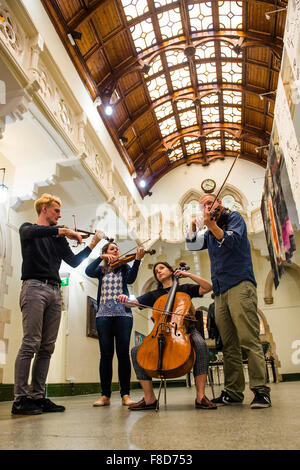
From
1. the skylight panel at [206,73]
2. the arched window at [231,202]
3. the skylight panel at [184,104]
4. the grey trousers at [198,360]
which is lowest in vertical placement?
the grey trousers at [198,360]

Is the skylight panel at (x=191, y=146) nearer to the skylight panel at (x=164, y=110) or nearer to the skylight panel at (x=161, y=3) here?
the skylight panel at (x=164, y=110)

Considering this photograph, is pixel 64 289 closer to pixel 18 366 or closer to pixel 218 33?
pixel 18 366

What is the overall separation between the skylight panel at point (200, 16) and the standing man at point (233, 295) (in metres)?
7.98

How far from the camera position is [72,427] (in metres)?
1.71

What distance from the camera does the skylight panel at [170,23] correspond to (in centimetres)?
863

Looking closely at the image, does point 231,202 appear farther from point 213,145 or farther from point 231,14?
point 231,14

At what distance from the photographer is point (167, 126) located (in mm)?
12422

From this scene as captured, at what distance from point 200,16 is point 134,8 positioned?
186 centimetres

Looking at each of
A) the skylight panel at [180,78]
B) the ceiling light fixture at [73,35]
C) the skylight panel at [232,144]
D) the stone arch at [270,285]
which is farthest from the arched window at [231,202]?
the ceiling light fixture at [73,35]

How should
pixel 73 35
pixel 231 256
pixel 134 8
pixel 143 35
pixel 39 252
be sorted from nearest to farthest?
pixel 231 256, pixel 39 252, pixel 73 35, pixel 134 8, pixel 143 35

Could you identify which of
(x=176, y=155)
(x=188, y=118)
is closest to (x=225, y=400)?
(x=188, y=118)

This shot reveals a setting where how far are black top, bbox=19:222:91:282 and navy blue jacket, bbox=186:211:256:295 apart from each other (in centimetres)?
132

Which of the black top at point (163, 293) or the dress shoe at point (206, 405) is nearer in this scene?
the dress shoe at point (206, 405)
